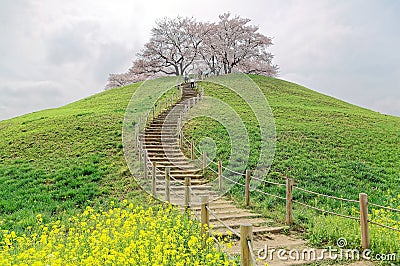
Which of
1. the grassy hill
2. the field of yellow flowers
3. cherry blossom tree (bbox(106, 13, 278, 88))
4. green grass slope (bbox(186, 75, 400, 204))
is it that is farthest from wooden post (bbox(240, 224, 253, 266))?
cherry blossom tree (bbox(106, 13, 278, 88))

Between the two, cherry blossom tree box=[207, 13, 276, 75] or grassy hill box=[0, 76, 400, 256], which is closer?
grassy hill box=[0, 76, 400, 256]

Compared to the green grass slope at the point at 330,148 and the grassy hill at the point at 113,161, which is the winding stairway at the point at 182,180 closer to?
the grassy hill at the point at 113,161

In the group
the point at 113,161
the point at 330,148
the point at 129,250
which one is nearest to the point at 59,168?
the point at 113,161

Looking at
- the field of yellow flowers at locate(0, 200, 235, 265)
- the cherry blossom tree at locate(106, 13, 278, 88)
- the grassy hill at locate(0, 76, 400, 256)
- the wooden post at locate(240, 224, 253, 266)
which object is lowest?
the field of yellow flowers at locate(0, 200, 235, 265)

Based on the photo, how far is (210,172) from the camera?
14.3 m

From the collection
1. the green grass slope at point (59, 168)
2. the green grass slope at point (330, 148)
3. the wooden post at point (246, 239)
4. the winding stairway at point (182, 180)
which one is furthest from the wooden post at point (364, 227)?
the green grass slope at point (59, 168)

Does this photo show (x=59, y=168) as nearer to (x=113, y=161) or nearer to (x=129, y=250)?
(x=113, y=161)

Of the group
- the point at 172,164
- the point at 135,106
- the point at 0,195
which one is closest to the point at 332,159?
the point at 172,164

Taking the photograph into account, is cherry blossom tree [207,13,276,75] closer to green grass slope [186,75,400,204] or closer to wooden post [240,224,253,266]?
green grass slope [186,75,400,204]

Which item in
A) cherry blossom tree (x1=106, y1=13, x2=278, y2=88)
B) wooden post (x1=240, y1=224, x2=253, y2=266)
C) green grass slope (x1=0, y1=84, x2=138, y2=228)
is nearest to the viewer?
wooden post (x1=240, y1=224, x2=253, y2=266)

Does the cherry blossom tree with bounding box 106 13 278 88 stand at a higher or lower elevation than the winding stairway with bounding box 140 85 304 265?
higher

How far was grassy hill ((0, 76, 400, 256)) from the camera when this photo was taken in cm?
1178

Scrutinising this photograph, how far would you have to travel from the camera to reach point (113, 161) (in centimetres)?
1521

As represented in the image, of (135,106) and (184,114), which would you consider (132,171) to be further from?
(135,106)
